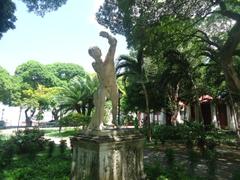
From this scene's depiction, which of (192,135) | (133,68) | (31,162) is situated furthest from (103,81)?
(133,68)

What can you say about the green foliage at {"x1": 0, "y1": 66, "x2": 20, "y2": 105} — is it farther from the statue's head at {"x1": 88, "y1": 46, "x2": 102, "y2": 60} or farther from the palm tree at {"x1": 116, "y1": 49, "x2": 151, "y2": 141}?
the statue's head at {"x1": 88, "y1": 46, "x2": 102, "y2": 60}

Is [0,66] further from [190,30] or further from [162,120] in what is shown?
[190,30]

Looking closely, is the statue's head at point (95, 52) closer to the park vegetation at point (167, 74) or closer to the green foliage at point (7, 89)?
A: the park vegetation at point (167, 74)

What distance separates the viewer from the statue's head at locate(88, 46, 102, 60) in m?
6.11

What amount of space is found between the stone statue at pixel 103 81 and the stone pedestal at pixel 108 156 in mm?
399

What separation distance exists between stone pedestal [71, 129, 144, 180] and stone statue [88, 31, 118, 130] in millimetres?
399

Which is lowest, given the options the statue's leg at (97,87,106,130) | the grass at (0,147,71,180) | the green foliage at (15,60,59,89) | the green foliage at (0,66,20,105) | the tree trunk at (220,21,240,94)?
the grass at (0,147,71,180)

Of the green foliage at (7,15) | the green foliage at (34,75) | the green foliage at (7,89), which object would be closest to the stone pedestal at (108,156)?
the green foliage at (7,15)

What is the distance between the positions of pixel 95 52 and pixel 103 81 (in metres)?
0.76

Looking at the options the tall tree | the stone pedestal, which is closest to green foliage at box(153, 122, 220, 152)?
the tall tree

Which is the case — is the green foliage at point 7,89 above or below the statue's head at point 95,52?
above

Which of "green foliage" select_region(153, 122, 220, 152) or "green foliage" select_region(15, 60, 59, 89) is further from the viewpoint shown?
"green foliage" select_region(15, 60, 59, 89)

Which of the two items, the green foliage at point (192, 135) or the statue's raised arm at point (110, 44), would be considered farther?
the green foliage at point (192, 135)

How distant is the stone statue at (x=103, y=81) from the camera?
19.9 ft
